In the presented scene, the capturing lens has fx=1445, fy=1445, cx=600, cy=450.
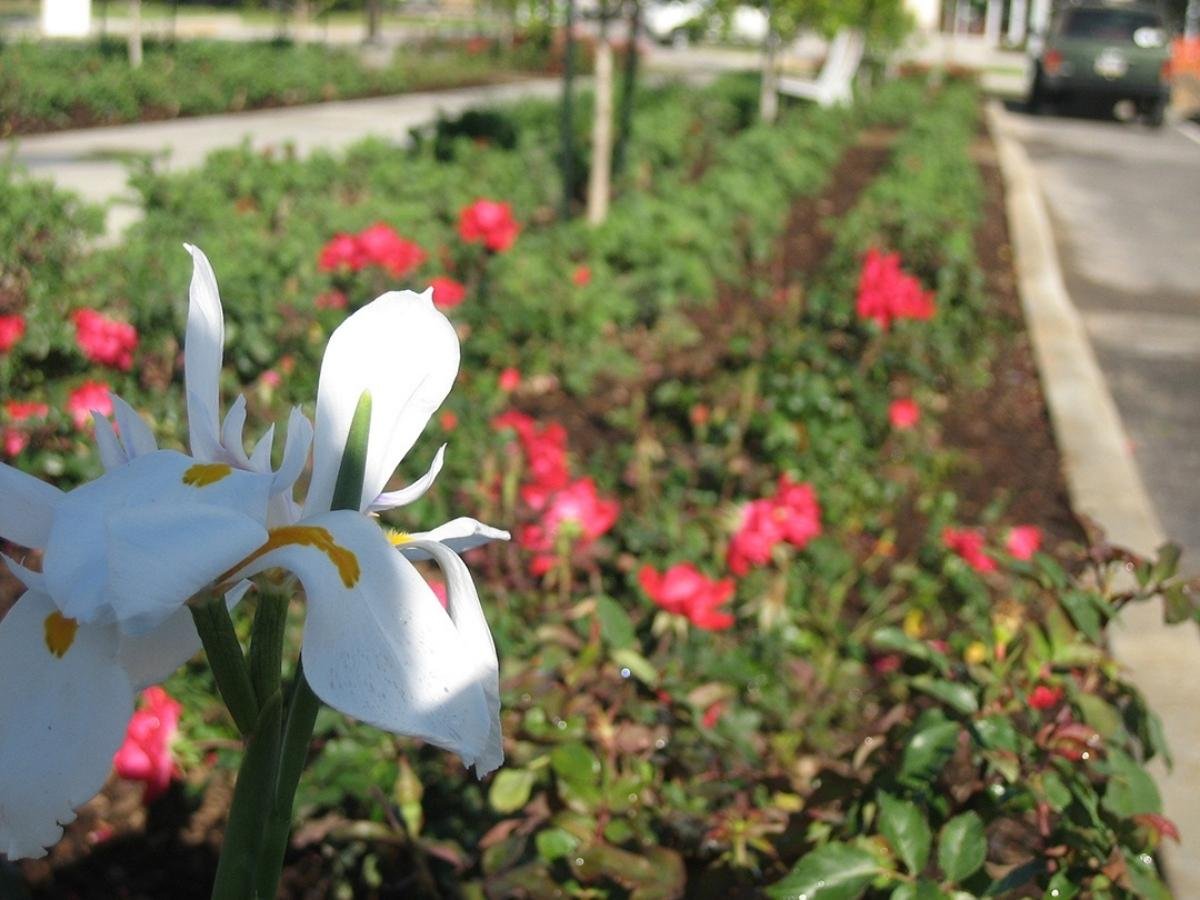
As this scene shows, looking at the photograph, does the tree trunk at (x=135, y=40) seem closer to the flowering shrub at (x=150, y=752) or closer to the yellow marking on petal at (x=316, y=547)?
the flowering shrub at (x=150, y=752)

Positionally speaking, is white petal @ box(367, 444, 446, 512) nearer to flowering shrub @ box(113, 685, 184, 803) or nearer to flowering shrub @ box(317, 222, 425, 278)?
flowering shrub @ box(113, 685, 184, 803)

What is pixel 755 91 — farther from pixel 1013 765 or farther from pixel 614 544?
pixel 1013 765

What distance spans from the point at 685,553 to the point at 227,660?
7.23ft

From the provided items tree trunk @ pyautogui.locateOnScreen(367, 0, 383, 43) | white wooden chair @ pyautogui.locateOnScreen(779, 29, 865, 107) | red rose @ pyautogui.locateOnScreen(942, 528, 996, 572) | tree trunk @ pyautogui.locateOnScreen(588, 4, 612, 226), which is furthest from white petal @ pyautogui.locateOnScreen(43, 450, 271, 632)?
tree trunk @ pyautogui.locateOnScreen(367, 0, 383, 43)

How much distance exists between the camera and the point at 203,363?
2.94ft

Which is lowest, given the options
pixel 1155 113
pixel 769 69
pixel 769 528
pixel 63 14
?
pixel 1155 113

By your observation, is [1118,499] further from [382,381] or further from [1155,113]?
[1155,113]

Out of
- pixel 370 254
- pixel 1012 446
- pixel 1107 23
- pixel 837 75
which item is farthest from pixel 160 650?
pixel 1107 23

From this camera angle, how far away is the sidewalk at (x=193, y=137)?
20.1ft

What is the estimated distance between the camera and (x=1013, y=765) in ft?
5.49

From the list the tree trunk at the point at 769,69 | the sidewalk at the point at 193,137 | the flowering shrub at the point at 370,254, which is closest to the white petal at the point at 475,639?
the flowering shrub at the point at 370,254

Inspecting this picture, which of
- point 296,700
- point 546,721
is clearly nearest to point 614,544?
point 546,721

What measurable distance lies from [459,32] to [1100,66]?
11222 millimetres

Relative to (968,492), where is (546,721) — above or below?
above
